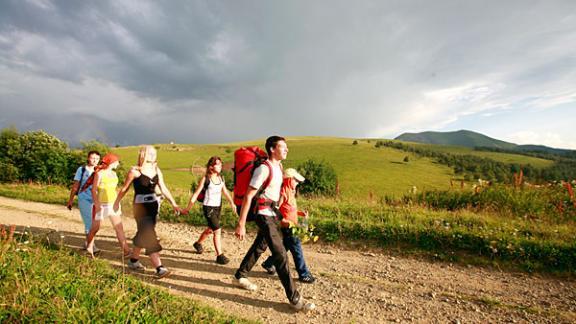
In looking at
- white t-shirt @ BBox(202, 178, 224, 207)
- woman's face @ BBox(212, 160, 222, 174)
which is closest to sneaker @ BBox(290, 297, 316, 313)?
white t-shirt @ BBox(202, 178, 224, 207)

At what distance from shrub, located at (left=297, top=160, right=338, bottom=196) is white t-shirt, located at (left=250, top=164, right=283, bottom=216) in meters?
18.2

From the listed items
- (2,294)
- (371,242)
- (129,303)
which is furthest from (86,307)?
(371,242)

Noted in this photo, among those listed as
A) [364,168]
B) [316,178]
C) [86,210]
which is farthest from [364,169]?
[86,210]

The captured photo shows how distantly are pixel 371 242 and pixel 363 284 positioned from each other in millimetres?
2270

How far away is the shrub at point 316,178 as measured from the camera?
23375mm

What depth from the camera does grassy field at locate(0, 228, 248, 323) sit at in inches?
125

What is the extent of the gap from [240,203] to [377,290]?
2.90 m

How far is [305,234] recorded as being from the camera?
5.03 metres

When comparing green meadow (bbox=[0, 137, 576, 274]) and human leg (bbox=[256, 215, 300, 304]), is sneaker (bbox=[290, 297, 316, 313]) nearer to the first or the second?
human leg (bbox=[256, 215, 300, 304])

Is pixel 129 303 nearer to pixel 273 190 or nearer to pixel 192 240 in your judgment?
pixel 273 190

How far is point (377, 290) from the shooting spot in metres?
5.17

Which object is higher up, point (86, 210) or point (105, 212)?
point (105, 212)

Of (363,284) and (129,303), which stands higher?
(129,303)

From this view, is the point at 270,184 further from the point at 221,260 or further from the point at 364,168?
the point at 364,168
